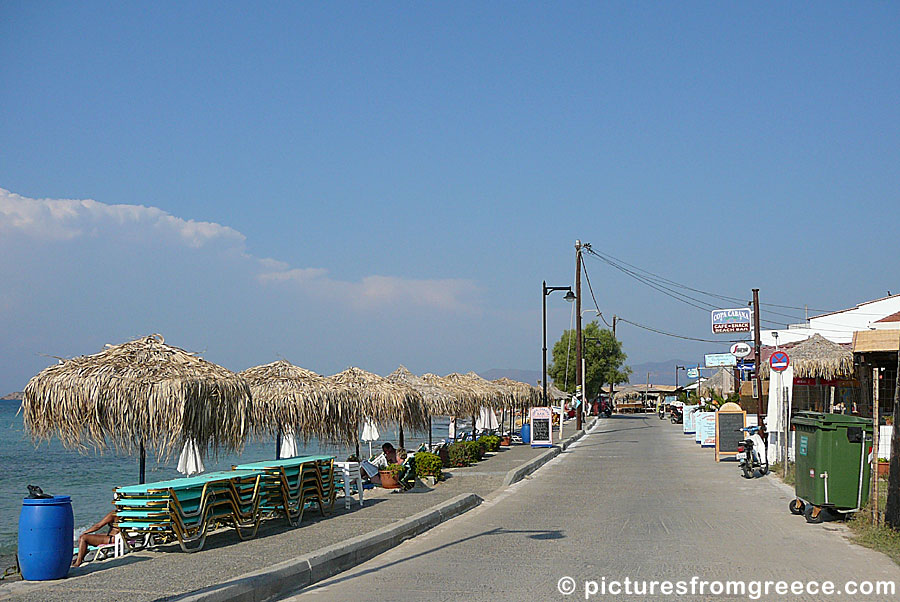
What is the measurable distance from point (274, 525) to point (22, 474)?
130 ft

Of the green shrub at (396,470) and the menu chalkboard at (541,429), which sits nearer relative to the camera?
the green shrub at (396,470)

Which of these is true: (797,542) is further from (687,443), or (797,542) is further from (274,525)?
(687,443)

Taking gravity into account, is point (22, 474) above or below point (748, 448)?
below

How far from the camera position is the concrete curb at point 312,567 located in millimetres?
7875

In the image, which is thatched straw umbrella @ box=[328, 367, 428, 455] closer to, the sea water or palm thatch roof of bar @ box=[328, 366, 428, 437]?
palm thatch roof of bar @ box=[328, 366, 428, 437]

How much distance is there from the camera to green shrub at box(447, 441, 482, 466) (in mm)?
23578

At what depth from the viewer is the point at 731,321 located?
61.7 meters

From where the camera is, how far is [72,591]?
26.0 feet

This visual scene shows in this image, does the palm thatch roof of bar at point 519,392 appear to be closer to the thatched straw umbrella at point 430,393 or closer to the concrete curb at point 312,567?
the thatched straw umbrella at point 430,393

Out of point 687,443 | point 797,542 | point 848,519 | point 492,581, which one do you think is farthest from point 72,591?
point 687,443

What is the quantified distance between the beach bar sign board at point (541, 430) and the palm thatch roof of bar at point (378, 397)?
11.4 m

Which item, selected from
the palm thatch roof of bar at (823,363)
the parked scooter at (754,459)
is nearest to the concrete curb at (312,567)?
Answer: the parked scooter at (754,459)

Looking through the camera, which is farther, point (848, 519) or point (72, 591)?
point (848, 519)

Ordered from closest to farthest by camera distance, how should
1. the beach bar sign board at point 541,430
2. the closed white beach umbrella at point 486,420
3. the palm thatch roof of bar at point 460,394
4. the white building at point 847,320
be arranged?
1. the palm thatch roof of bar at point 460,394
2. the beach bar sign board at point 541,430
3. the closed white beach umbrella at point 486,420
4. the white building at point 847,320
